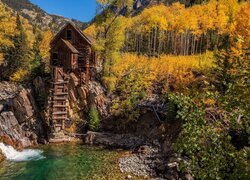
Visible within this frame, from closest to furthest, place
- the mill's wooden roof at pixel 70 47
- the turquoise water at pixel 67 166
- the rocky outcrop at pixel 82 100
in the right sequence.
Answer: the turquoise water at pixel 67 166 → the rocky outcrop at pixel 82 100 → the mill's wooden roof at pixel 70 47

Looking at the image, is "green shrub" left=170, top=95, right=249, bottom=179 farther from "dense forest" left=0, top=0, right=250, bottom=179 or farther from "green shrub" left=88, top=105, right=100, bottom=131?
"green shrub" left=88, top=105, right=100, bottom=131

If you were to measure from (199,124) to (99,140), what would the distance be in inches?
947

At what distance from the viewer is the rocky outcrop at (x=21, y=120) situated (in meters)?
28.0

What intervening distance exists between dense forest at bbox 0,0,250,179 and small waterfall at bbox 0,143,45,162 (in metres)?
7.42

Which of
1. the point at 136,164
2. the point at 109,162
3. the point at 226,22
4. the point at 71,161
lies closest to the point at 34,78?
the point at 71,161

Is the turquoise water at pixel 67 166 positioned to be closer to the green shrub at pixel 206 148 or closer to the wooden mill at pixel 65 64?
the wooden mill at pixel 65 64

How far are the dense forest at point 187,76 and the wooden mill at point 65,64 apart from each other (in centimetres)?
199

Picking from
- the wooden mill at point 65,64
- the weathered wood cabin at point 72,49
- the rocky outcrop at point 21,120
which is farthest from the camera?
the weathered wood cabin at point 72,49

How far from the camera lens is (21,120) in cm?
2988

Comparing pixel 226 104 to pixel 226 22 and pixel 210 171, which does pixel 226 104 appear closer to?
pixel 210 171

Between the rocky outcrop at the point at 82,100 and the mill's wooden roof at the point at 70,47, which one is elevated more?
the mill's wooden roof at the point at 70,47

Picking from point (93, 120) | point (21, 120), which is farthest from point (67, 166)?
point (21, 120)

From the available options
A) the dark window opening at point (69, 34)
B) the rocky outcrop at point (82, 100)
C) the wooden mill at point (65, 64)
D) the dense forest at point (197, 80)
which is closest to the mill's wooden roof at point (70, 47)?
the wooden mill at point (65, 64)

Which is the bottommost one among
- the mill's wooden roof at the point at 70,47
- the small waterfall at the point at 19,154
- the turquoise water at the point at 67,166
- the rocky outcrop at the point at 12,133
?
the turquoise water at the point at 67,166
